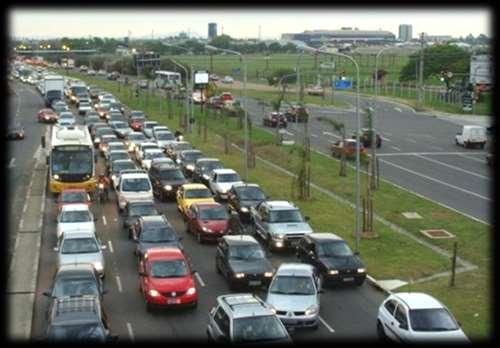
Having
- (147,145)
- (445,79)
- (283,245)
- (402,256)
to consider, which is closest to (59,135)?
(147,145)

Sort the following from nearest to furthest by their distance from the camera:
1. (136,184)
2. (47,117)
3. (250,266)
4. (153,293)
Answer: (153,293), (250,266), (136,184), (47,117)

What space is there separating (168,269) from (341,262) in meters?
5.15

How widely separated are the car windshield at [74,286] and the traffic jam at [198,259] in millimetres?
38

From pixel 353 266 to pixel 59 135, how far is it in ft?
64.1

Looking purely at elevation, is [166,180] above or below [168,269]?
above

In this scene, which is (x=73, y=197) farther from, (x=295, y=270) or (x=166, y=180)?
(x=295, y=270)

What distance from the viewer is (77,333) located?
1539 cm

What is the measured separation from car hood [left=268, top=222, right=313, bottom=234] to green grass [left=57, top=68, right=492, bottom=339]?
76.5 inches

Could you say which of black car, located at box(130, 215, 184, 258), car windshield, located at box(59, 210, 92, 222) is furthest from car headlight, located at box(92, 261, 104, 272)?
car windshield, located at box(59, 210, 92, 222)

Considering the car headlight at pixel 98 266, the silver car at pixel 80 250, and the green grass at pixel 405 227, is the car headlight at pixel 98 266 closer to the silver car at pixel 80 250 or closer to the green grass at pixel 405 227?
the silver car at pixel 80 250

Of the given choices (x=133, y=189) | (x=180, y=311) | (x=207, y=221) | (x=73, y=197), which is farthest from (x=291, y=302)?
(x=133, y=189)

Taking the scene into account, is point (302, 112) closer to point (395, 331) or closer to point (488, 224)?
point (488, 224)

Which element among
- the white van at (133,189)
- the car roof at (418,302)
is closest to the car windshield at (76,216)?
the white van at (133,189)

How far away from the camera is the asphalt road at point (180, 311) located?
18.7m
